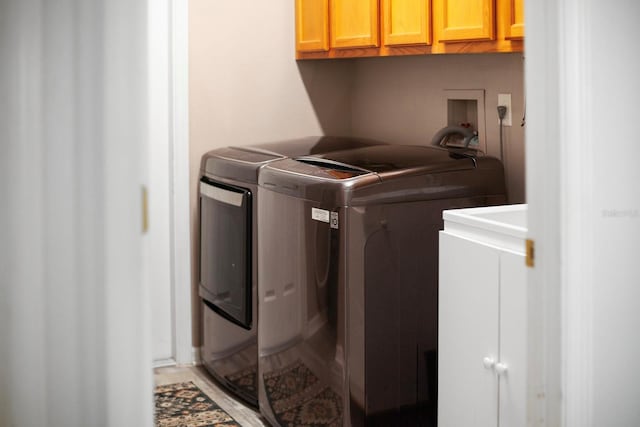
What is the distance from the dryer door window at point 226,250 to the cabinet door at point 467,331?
1.15 metres

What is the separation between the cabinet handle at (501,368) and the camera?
8.03ft

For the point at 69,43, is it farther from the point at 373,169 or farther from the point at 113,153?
the point at 373,169

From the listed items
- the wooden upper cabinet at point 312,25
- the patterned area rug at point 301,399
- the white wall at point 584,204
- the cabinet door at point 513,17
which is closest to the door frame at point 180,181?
the wooden upper cabinet at point 312,25

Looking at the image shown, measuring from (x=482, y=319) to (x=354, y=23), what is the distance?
166 cm

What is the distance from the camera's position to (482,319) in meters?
2.54

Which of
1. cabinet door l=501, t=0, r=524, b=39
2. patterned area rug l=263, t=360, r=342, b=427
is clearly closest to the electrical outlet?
cabinet door l=501, t=0, r=524, b=39

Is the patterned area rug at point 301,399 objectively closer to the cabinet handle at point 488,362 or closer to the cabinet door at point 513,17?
the cabinet handle at point 488,362

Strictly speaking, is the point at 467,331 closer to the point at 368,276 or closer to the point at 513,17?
the point at 368,276

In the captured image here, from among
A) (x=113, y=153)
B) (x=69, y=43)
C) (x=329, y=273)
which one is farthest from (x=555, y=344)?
(x=329, y=273)

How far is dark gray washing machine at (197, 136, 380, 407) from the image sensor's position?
12.0 ft

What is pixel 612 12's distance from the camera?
1.77 m

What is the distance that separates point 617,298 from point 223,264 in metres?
2.30

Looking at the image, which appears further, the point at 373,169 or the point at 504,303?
the point at 373,169

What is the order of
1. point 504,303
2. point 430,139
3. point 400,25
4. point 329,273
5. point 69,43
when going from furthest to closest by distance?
point 430,139 < point 400,25 < point 329,273 < point 504,303 < point 69,43
